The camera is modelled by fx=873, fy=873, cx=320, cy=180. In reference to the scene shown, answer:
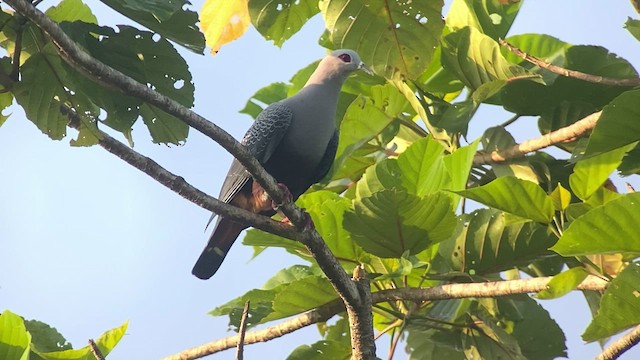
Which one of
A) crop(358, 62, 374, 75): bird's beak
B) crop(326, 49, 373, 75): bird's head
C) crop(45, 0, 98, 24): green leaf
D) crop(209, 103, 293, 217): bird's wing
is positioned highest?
crop(326, 49, 373, 75): bird's head

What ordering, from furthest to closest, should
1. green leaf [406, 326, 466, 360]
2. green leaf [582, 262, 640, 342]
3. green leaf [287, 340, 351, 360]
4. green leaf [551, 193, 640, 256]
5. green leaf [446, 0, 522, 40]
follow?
green leaf [446, 0, 522, 40] → green leaf [406, 326, 466, 360] → green leaf [287, 340, 351, 360] → green leaf [582, 262, 640, 342] → green leaf [551, 193, 640, 256]

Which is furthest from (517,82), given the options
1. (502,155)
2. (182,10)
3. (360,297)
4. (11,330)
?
(11,330)

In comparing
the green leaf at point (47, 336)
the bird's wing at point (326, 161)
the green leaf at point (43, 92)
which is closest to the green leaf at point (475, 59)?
the bird's wing at point (326, 161)

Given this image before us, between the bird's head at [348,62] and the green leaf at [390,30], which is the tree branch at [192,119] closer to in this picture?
the green leaf at [390,30]

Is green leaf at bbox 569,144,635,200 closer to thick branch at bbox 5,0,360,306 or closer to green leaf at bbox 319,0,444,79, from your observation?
green leaf at bbox 319,0,444,79

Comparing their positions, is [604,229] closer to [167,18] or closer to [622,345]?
[622,345]

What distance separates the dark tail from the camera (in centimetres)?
436

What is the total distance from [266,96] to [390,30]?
1503 mm

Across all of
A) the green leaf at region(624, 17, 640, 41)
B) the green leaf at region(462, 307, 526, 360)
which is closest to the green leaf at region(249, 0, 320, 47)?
the green leaf at region(624, 17, 640, 41)

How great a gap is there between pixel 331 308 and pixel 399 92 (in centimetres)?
105

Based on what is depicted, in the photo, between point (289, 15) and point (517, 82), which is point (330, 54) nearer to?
point (289, 15)

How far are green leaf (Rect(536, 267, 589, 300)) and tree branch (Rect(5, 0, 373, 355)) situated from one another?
620mm

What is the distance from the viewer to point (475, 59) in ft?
11.6

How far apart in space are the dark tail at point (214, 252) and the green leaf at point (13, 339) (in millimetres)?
1451
